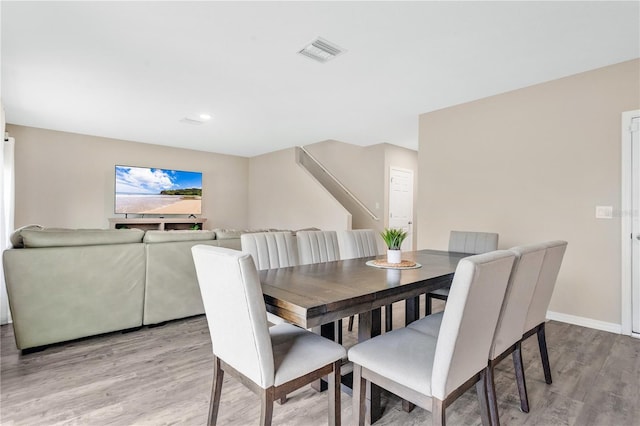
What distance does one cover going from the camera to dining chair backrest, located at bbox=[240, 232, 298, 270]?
217 centimetres

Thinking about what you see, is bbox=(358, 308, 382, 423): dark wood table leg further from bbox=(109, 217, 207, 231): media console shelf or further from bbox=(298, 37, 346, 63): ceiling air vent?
bbox=(109, 217, 207, 231): media console shelf

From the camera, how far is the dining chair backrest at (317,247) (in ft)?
8.06

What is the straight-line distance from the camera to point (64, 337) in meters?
2.49

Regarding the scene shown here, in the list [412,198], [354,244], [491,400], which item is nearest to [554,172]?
[354,244]

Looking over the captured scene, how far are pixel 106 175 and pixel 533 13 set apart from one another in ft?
21.8

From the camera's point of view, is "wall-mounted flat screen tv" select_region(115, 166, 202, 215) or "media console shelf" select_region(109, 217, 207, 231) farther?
"wall-mounted flat screen tv" select_region(115, 166, 202, 215)

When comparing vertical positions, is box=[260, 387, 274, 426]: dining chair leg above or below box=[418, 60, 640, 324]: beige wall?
below

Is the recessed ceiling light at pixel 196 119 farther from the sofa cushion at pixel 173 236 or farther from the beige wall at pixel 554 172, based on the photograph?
the beige wall at pixel 554 172

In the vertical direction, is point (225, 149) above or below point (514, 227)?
above

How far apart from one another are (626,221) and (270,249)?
10.1 feet

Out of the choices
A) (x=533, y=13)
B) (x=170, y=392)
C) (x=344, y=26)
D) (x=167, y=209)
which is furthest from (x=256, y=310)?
(x=167, y=209)

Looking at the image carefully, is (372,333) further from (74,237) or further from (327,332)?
(74,237)

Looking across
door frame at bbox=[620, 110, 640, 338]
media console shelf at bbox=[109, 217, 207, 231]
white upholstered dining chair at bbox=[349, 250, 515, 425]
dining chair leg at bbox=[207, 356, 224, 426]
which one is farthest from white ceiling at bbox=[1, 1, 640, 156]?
dining chair leg at bbox=[207, 356, 224, 426]

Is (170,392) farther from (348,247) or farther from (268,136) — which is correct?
(268,136)
